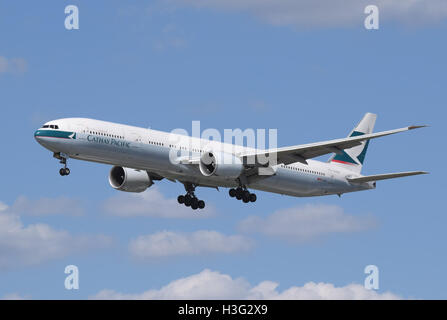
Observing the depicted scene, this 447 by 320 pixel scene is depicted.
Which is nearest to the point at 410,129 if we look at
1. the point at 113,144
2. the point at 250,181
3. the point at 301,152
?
the point at 301,152

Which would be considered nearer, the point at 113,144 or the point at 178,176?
the point at 113,144

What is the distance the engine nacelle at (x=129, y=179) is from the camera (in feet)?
228

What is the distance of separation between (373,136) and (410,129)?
4.04 m

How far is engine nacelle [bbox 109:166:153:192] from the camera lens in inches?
2741

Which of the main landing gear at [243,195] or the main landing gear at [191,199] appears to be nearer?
the main landing gear at [243,195]

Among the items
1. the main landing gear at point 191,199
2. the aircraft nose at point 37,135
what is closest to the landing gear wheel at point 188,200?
the main landing gear at point 191,199

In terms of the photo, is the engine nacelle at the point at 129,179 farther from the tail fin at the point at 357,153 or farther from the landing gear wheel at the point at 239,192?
the tail fin at the point at 357,153

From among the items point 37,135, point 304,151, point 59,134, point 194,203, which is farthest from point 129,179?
point 304,151

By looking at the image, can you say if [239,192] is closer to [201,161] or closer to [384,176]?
[201,161]

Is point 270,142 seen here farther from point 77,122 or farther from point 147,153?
point 77,122

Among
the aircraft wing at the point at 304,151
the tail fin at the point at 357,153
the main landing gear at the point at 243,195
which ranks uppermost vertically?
the tail fin at the point at 357,153

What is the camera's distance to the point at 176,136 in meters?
63.8

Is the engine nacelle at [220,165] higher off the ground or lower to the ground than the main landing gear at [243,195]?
higher

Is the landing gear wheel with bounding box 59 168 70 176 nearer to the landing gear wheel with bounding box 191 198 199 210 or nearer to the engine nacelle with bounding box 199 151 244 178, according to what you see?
the engine nacelle with bounding box 199 151 244 178
